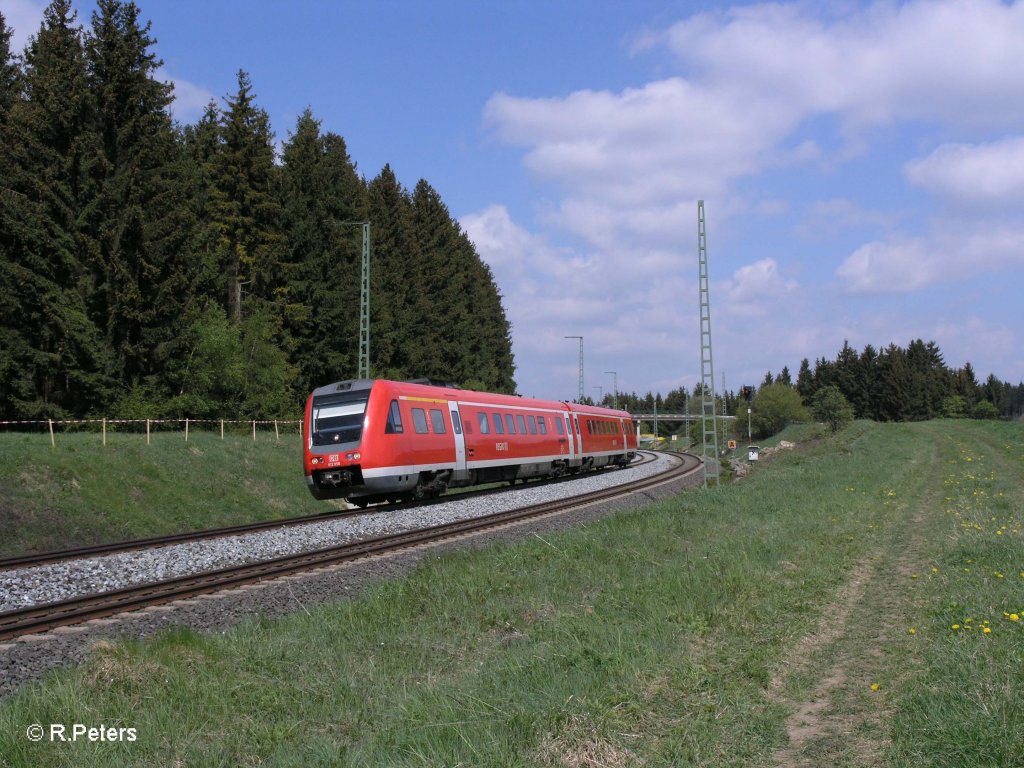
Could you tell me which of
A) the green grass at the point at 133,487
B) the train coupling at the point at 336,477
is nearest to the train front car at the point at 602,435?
the green grass at the point at 133,487

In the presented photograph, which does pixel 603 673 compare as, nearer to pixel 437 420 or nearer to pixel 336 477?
pixel 336 477

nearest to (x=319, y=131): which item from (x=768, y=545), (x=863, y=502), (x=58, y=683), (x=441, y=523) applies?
(x=441, y=523)

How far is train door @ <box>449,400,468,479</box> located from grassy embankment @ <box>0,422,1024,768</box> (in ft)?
40.9

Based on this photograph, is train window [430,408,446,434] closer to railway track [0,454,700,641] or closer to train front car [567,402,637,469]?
railway track [0,454,700,641]

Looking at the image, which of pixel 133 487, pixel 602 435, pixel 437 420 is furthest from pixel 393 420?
pixel 602 435

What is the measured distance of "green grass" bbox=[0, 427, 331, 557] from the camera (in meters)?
18.5

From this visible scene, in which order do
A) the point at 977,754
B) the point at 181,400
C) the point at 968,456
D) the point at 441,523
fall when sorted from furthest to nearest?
the point at 968,456 → the point at 181,400 → the point at 441,523 → the point at 977,754

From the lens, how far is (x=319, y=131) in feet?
162

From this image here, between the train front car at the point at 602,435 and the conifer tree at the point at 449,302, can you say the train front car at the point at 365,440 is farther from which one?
the conifer tree at the point at 449,302

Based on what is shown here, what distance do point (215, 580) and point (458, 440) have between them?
42.2ft

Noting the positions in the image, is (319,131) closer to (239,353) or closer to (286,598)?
(239,353)

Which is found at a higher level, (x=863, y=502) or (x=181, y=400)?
(x=181, y=400)

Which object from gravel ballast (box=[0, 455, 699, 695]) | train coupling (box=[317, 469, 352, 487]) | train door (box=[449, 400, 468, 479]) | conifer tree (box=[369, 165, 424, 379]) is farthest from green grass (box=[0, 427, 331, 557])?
conifer tree (box=[369, 165, 424, 379])

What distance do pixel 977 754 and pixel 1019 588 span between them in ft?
14.9
